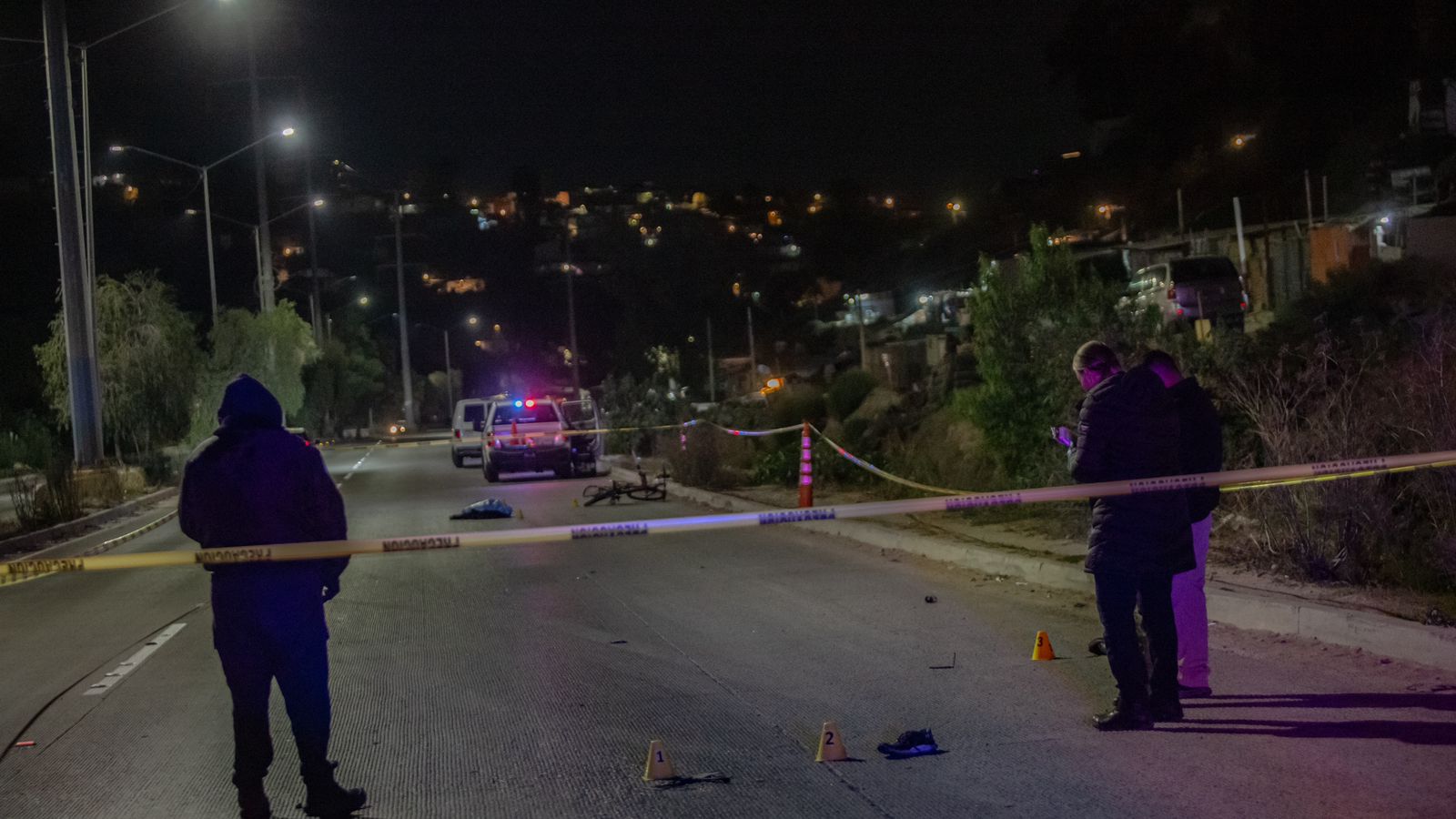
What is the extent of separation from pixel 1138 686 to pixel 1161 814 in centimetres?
129

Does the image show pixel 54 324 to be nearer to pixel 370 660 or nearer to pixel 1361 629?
pixel 370 660

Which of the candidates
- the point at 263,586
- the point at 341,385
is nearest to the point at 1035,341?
the point at 263,586

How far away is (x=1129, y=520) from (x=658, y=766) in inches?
101

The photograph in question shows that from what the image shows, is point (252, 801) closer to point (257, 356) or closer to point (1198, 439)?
point (1198, 439)

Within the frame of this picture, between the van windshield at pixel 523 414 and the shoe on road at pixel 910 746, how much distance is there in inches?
872

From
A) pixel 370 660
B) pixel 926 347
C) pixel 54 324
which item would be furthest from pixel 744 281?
pixel 370 660

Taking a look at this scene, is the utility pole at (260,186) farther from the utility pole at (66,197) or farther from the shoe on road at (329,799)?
the shoe on road at (329,799)

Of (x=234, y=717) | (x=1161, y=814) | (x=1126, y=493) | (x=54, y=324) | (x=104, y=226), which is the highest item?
(x=104, y=226)

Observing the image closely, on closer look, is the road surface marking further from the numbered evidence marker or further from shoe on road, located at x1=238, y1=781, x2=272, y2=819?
the numbered evidence marker

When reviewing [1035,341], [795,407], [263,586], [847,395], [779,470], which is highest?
[1035,341]

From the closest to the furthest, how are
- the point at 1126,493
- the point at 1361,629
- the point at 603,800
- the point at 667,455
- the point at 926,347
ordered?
the point at 603,800
the point at 1126,493
the point at 1361,629
the point at 667,455
the point at 926,347

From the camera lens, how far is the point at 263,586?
521 centimetres

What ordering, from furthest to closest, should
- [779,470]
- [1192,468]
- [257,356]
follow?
[257,356]
[779,470]
[1192,468]

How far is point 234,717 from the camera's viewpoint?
5.30 meters
